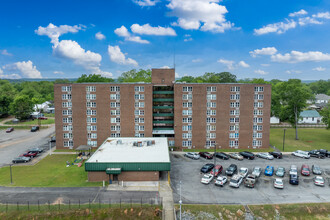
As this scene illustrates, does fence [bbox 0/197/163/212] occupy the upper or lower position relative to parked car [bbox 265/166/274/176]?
lower

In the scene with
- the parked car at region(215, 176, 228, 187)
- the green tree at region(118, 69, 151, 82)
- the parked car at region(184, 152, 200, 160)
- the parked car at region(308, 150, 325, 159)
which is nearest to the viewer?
the parked car at region(215, 176, 228, 187)

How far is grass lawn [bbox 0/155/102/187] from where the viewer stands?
3400 centimetres

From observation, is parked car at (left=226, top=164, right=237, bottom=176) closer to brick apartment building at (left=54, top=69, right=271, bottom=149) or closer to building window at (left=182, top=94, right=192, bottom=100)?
brick apartment building at (left=54, top=69, right=271, bottom=149)

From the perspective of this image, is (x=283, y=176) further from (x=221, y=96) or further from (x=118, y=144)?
(x=118, y=144)

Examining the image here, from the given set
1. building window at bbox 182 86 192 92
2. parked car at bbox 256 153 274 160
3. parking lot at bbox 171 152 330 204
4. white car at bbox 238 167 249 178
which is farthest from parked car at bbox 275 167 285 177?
building window at bbox 182 86 192 92

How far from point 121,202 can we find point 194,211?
32.6ft

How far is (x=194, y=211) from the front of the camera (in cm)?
2689

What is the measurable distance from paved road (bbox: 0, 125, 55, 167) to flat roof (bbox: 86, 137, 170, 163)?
22.0m

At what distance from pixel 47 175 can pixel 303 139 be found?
224 ft

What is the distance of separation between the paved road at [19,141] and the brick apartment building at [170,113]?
31.3ft

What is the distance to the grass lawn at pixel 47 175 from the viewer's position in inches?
1339

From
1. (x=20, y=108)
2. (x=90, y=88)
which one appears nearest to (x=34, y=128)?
(x=20, y=108)

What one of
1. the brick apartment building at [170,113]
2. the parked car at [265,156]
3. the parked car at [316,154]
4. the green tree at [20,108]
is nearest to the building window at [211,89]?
the brick apartment building at [170,113]

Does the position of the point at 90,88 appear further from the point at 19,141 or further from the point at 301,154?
the point at 301,154
